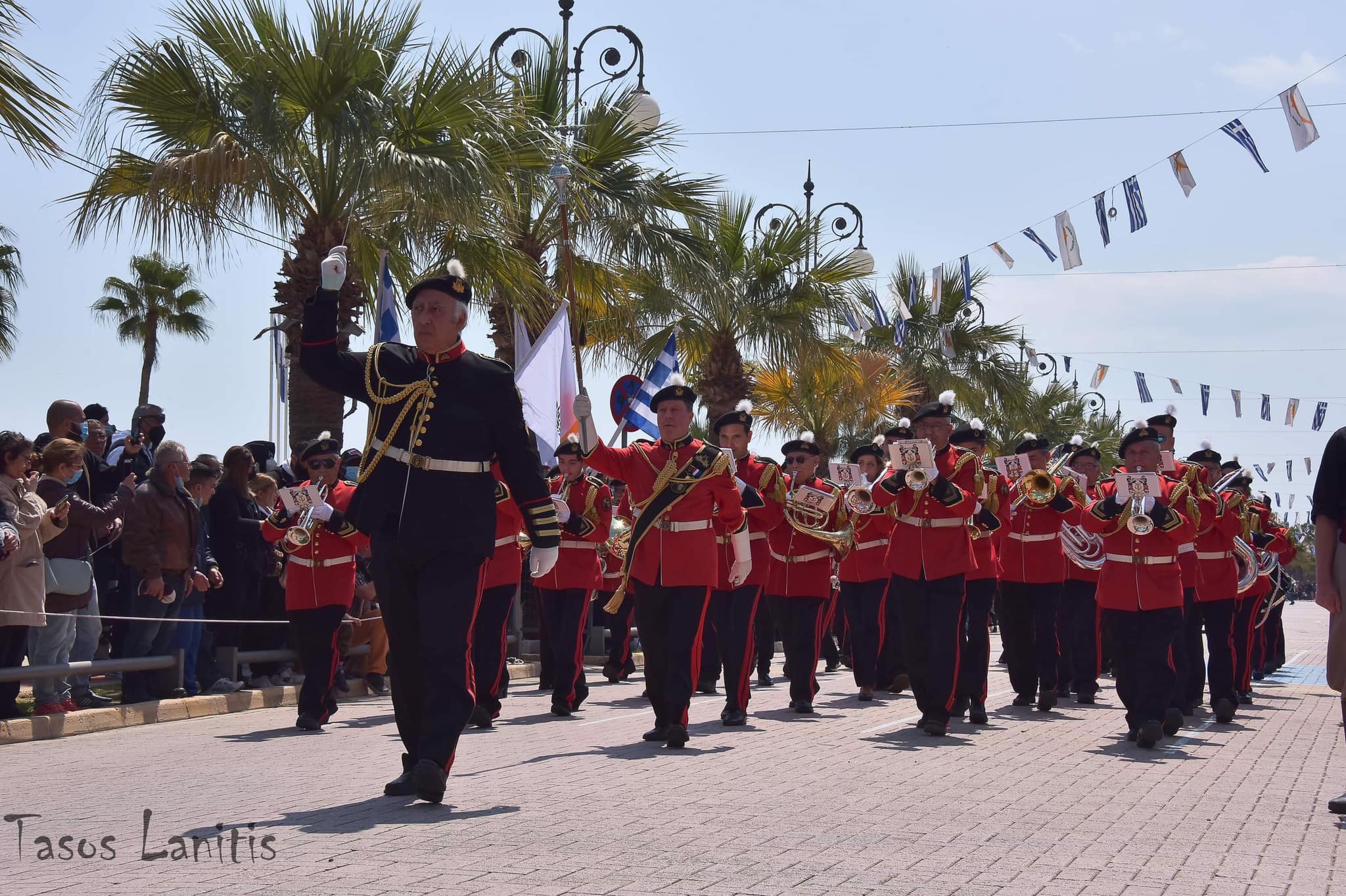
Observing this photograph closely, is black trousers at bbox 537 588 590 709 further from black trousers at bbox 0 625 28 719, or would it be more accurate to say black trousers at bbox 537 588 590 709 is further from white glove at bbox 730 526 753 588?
black trousers at bbox 0 625 28 719

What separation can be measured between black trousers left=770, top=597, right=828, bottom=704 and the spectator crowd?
3511mm

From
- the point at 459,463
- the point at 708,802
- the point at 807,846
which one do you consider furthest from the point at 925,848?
the point at 459,463

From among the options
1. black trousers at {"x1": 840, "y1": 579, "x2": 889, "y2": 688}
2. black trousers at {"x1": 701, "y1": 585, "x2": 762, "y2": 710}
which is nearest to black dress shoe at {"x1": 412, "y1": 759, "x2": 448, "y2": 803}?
black trousers at {"x1": 701, "y1": 585, "x2": 762, "y2": 710}

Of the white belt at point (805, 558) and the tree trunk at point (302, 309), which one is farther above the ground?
the tree trunk at point (302, 309)

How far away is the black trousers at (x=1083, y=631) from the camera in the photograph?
13695 mm

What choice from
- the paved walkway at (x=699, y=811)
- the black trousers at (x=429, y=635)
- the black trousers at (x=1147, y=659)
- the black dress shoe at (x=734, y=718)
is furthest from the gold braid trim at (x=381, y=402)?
the black trousers at (x=1147, y=659)

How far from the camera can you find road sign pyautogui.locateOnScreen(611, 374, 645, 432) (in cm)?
1187

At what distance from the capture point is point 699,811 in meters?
6.79

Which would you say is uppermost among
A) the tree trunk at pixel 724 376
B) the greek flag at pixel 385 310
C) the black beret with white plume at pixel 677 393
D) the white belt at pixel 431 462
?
the tree trunk at pixel 724 376

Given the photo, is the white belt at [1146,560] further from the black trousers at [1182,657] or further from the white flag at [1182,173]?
the white flag at [1182,173]

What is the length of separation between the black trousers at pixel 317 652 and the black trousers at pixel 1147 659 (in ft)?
17.2

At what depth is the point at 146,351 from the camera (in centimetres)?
4431

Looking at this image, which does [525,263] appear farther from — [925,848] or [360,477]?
[925,848]

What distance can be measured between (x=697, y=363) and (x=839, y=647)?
189 inches
